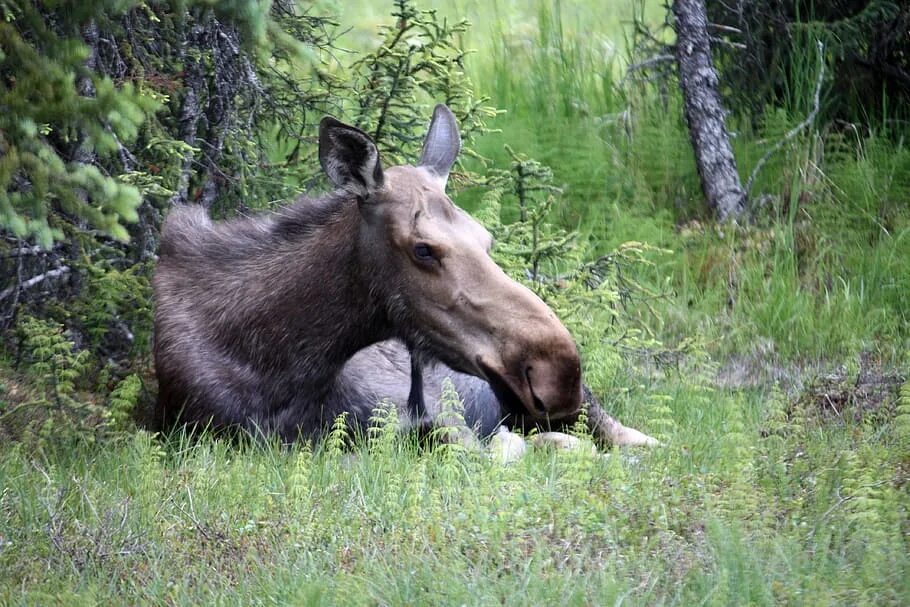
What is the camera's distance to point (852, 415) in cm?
609

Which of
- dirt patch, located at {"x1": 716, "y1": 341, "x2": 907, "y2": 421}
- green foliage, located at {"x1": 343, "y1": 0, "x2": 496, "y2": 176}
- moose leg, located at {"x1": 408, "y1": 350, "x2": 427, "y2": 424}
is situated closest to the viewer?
moose leg, located at {"x1": 408, "y1": 350, "x2": 427, "y2": 424}

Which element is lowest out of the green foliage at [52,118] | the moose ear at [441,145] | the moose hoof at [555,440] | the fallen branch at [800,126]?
the moose hoof at [555,440]

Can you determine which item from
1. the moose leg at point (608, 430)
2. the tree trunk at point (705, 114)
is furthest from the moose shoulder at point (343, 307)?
the tree trunk at point (705, 114)

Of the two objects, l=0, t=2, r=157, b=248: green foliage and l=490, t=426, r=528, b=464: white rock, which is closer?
l=0, t=2, r=157, b=248: green foliage

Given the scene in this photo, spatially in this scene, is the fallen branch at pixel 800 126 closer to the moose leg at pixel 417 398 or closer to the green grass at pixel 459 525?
the green grass at pixel 459 525

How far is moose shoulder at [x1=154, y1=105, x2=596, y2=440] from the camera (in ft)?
17.2

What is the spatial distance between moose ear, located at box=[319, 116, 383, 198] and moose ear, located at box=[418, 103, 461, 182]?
0.49 meters

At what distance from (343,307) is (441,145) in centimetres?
96

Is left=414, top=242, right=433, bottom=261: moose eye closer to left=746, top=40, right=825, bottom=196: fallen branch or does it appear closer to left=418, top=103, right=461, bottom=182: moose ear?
left=418, top=103, right=461, bottom=182: moose ear

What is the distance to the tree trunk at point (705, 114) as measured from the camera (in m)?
8.32

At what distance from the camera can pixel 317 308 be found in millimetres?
5871

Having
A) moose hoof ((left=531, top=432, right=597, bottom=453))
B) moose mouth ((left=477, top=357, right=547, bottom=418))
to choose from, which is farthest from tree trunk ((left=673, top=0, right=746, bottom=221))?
moose mouth ((left=477, top=357, right=547, bottom=418))

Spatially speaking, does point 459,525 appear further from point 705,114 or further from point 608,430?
point 705,114

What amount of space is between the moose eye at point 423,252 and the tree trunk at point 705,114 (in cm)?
350
